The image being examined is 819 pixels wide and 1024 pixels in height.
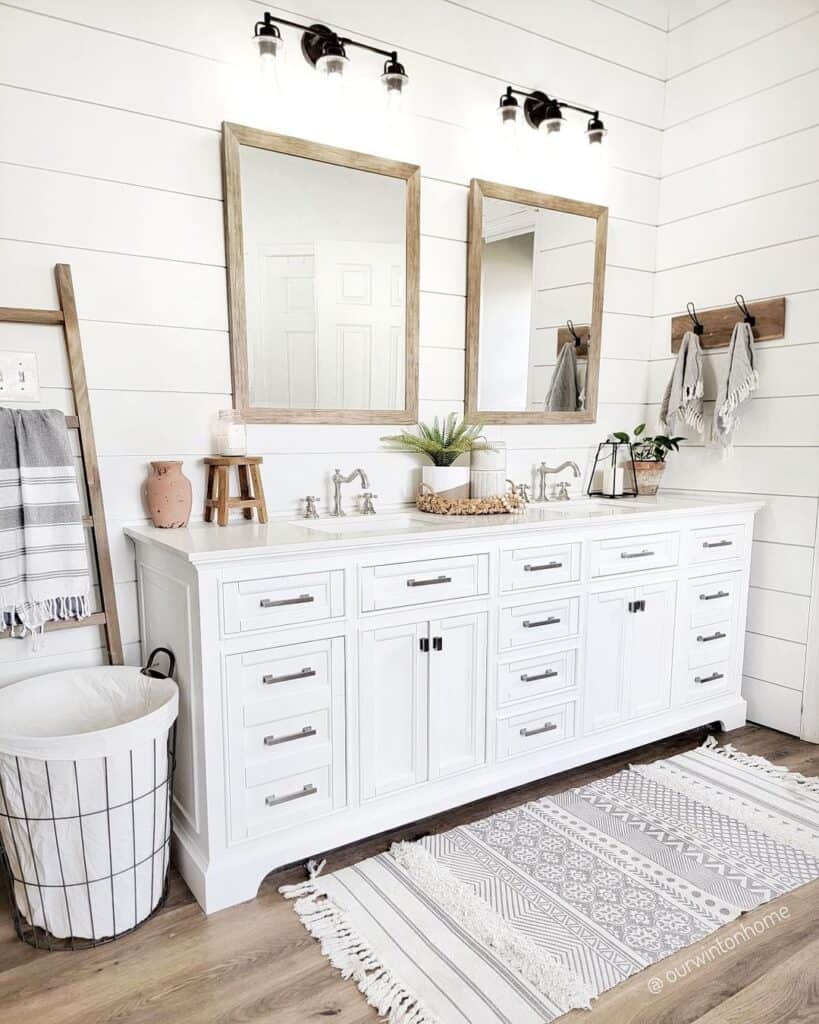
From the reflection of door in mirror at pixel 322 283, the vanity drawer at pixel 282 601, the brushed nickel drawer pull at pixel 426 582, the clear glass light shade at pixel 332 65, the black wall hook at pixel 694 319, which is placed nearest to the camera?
the vanity drawer at pixel 282 601

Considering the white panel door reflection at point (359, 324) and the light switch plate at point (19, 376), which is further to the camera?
the white panel door reflection at point (359, 324)

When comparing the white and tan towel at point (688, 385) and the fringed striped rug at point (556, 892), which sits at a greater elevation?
the white and tan towel at point (688, 385)

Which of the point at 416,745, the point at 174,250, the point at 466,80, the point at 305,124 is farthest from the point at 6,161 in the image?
the point at 416,745

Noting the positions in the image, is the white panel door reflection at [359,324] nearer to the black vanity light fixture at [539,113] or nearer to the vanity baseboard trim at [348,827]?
the black vanity light fixture at [539,113]

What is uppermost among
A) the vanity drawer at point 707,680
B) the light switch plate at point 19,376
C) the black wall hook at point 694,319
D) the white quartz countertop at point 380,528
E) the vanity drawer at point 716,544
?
the black wall hook at point 694,319

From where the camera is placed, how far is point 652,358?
3143 mm

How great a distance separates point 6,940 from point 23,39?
215 cm

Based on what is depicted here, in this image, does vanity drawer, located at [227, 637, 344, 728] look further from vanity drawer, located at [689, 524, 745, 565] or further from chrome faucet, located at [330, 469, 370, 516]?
vanity drawer, located at [689, 524, 745, 565]

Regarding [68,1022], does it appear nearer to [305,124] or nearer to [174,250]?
Answer: [174,250]

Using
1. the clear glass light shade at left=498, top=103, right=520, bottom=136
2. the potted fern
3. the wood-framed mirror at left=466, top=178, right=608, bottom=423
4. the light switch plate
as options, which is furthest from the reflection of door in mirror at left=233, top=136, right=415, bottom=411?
the light switch plate

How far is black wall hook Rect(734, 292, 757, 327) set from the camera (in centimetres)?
274

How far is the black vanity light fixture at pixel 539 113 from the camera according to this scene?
248 centimetres

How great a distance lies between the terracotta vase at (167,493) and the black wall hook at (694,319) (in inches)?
83.0

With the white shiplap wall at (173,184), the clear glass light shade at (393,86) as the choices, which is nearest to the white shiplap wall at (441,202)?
the white shiplap wall at (173,184)
